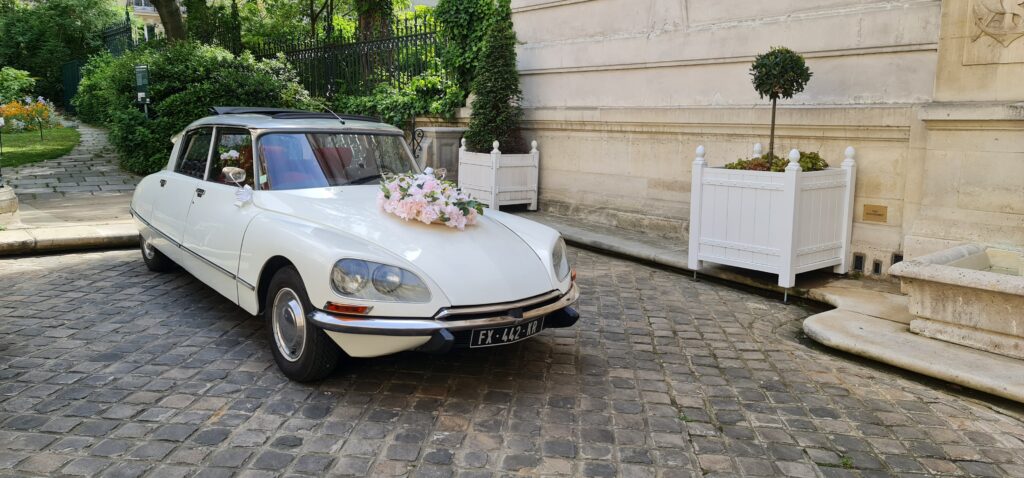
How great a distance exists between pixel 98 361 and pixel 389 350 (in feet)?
7.16

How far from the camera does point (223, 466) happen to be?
3.35 metres

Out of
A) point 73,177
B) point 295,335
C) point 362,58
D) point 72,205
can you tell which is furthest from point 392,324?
point 362,58

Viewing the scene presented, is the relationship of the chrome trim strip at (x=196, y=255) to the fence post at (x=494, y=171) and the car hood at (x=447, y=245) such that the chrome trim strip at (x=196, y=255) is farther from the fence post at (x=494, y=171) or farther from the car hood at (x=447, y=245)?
the fence post at (x=494, y=171)

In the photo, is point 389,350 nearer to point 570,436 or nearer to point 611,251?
point 570,436

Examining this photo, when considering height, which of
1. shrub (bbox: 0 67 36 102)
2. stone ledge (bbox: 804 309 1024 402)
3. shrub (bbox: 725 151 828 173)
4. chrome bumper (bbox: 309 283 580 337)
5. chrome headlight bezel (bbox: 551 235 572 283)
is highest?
shrub (bbox: 0 67 36 102)

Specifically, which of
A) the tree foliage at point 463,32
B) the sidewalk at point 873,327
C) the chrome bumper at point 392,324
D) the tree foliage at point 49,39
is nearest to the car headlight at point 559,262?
the chrome bumper at point 392,324

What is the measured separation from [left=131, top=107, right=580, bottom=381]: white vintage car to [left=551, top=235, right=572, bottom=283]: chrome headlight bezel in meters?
0.02

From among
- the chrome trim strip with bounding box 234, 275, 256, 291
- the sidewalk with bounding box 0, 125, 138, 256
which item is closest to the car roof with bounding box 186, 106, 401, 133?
the chrome trim strip with bounding box 234, 275, 256, 291

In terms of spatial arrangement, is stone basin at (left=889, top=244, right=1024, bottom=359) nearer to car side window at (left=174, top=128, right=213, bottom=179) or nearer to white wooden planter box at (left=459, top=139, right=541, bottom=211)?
car side window at (left=174, top=128, right=213, bottom=179)

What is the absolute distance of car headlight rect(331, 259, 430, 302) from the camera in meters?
3.90

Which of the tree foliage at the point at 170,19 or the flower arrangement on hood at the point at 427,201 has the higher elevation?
the tree foliage at the point at 170,19

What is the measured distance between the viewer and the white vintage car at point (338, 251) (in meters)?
3.91

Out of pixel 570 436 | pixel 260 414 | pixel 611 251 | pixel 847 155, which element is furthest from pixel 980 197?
pixel 260 414

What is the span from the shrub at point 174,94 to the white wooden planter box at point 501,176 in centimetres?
495
